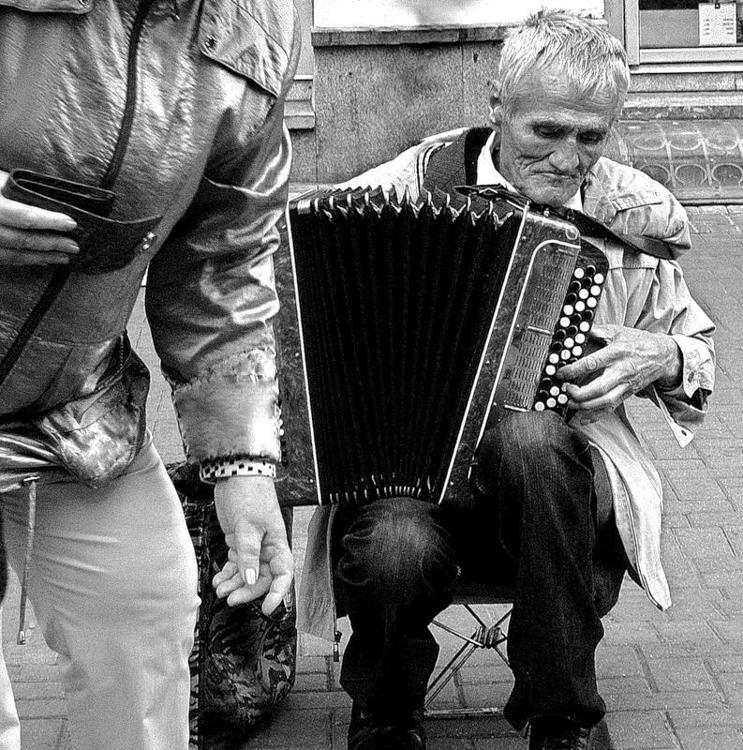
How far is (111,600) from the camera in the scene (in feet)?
6.58

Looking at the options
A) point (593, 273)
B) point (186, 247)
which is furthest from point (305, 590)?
point (186, 247)

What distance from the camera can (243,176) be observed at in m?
2.03

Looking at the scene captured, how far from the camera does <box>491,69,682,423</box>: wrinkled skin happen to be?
9.88 ft

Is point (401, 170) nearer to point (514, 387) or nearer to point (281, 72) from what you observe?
point (514, 387)

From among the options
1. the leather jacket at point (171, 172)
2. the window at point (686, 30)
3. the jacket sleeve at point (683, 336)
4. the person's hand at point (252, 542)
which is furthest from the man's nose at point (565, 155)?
the window at point (686, 30)

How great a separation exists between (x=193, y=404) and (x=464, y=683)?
4.98ft

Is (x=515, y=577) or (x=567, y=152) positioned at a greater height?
(x=567, y=152)

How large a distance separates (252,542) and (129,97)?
63 centimetres

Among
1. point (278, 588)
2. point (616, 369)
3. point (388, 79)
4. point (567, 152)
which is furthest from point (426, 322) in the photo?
point (388, 79)

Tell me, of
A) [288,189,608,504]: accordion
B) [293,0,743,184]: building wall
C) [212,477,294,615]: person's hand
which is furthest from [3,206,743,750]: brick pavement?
[293,0,743,184]: building wall

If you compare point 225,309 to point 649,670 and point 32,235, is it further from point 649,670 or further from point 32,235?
point 649,670

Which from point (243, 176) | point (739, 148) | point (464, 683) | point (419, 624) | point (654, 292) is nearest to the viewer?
point (243, 176)

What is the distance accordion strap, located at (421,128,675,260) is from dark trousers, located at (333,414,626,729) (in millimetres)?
414

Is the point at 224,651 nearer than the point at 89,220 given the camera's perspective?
No
